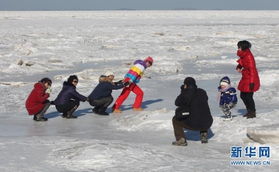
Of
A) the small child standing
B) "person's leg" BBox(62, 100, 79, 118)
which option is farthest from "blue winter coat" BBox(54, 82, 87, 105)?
the small child standing

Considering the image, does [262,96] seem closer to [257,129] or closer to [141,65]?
[141,65]

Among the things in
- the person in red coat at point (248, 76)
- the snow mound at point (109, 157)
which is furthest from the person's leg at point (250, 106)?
the snow mound at point (109, 157)

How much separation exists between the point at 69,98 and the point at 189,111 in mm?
3300

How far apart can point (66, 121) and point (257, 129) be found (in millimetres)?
3898

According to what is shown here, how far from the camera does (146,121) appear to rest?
8469 millimetres

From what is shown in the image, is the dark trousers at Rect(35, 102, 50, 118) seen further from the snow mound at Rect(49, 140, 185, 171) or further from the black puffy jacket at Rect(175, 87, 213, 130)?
the black puffy jacket at Rect(175, 87, 213, 130)

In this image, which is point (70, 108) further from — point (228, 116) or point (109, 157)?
point (109, 157)

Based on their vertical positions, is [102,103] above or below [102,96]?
below

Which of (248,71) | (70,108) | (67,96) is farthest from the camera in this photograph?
(70,108)

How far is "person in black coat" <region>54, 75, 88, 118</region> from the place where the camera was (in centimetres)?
937

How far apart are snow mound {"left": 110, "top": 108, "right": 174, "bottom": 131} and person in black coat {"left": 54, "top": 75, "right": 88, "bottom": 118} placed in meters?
0.90

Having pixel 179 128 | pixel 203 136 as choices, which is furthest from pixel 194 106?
pixel 203 136

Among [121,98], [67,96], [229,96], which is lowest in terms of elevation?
[121,98]

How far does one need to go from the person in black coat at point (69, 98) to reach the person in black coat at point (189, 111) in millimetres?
2978
